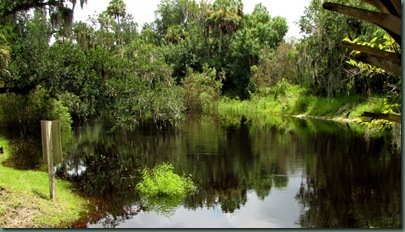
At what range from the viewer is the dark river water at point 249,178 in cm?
1099

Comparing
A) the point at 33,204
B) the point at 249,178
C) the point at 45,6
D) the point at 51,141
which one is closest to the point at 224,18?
the point at 45,6

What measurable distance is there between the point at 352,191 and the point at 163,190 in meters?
5.74

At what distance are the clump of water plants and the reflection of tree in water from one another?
134 inches

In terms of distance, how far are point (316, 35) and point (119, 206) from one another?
27.9 m

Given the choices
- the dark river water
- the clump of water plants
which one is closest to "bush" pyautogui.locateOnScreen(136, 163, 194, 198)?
the clump of water plants

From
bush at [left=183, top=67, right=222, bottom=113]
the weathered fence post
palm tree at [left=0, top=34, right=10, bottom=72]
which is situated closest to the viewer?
the weathered fence post

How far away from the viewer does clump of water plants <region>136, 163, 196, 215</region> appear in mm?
12172

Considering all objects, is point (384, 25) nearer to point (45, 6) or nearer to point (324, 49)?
point (45, 6)

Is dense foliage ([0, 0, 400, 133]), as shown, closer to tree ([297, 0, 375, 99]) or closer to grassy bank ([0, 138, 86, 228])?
tree ([297, 0, 375, 99])

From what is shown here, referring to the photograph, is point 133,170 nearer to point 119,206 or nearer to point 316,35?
point 119,206

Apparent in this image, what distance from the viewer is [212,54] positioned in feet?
195

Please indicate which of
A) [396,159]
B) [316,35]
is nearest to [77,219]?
[396,159]

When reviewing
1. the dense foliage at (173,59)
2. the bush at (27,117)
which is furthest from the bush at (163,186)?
the bush at (27,117)

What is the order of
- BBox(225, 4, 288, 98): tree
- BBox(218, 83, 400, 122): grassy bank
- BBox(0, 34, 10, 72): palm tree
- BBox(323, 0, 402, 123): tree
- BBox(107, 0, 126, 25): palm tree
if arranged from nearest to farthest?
1. BBox(323, 0, 402, 123): tree
2. BBox(0, 34, 10, 72): palm tree
3. BBox(218, 83, 400, 122): grassy bank
4. BBox(225, 4, 288, 98): tree
5. BBox(107, 0, 126, 25): palm tree
